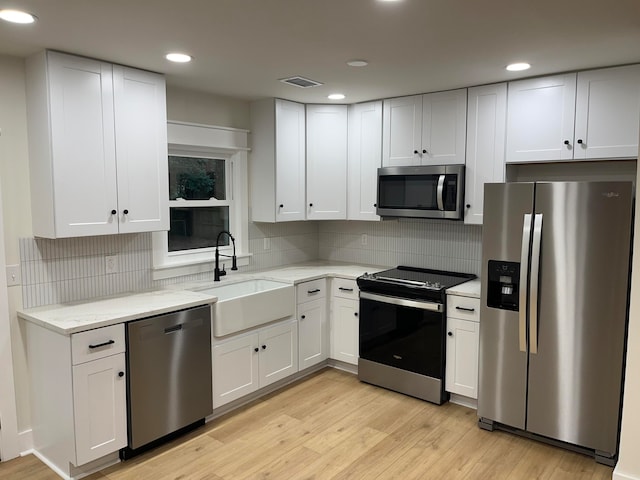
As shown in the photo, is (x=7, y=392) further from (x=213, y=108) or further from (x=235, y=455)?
(x=213, y=108)

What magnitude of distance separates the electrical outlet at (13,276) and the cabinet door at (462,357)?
112 inches

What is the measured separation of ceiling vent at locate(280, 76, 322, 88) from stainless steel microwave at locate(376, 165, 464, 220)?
94 cm

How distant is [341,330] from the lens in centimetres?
419

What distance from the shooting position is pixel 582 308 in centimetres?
281

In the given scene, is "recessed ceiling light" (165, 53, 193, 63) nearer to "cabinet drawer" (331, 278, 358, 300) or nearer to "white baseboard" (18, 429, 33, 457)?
"cabinet drawer" (331, 278, 358, 300)

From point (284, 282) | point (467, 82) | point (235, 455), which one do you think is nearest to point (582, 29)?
point (467, 82)

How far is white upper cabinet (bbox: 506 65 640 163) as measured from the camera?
2990mm

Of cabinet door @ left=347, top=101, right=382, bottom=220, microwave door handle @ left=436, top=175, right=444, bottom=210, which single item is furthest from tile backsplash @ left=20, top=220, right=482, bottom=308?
microwave door handle @ left=436, top=175, right=444, bottom=210

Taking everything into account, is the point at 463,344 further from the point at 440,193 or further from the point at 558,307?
the point at 440,193

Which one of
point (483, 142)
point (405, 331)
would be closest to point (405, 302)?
point (405, 331)

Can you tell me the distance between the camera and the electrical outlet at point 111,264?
3260mm

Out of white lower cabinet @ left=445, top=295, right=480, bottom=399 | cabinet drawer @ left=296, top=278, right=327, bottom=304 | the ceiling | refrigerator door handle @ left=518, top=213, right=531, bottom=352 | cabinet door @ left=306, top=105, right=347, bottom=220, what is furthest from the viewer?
cabinet door @ left=306, top=105, right=347, bottom=220

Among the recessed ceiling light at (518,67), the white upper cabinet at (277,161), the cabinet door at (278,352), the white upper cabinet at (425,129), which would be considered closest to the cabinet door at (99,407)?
the cabinet door at (278,352)

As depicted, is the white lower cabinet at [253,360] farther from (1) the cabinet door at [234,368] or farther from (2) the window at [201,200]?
(2) the window at [201,200]
